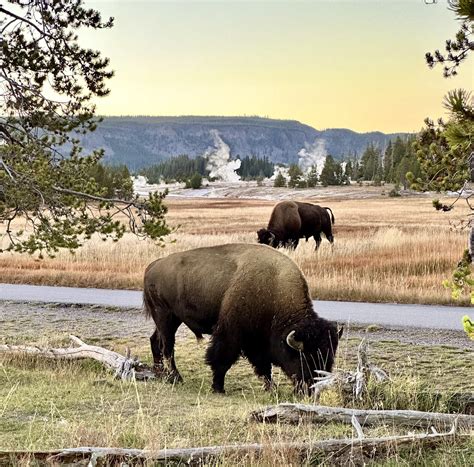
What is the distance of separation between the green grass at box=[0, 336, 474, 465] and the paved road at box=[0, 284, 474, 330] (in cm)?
243

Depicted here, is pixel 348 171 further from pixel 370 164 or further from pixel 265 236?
pixel 265 236

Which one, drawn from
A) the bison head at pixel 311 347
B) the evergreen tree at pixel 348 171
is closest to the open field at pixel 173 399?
the bison head at pixel 311 347

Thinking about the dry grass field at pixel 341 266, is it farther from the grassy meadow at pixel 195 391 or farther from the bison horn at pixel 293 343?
the bison horn at pixel 293 343

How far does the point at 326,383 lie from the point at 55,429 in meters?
2.94

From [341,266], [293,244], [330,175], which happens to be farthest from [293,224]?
[330,175]

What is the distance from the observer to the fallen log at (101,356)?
1006 cm

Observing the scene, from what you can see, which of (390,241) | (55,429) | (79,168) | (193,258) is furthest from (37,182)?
(390,241)

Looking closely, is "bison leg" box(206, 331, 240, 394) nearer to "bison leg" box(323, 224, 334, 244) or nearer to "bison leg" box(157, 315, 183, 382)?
"bison leg" box(157, 315, 183, 382)

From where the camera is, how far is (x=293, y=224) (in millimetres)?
32469

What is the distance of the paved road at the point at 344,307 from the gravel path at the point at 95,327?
0.66 metres

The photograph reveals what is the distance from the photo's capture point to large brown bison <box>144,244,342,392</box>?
9.12m

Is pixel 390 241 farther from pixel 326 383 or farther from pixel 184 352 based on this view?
pixel 326 383

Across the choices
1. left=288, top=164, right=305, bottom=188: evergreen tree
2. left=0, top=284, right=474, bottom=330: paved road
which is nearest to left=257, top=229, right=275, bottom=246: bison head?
left=0, top=284, right=474, bottom=330: paved road

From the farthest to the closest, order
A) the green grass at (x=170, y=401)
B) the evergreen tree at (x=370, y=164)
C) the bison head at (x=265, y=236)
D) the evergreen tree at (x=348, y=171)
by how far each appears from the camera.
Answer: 1. the evergreen tree at (x=370, y=164)
2. the evergreen tree at (x=348, y=171)
3. the bison head at (x=265, y=236)
4. the green grass at (x=170, y=401)
